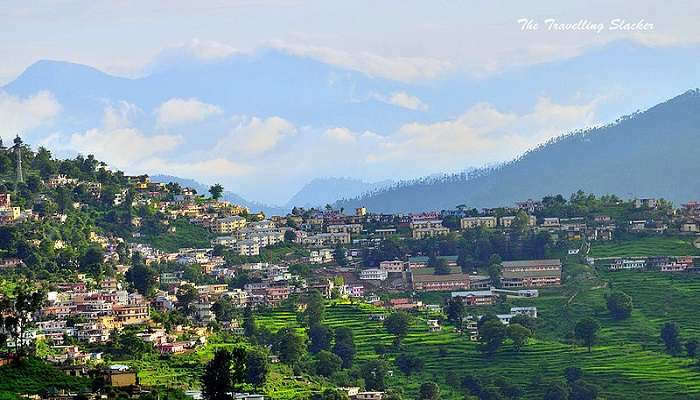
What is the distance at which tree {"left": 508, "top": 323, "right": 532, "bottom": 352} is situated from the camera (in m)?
55.8

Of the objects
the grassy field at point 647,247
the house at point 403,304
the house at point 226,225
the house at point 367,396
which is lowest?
the house at point 367,396

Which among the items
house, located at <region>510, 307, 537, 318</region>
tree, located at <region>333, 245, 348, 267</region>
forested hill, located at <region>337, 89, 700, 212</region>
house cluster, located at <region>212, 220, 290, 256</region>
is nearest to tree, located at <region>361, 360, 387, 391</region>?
house, located at <region>510, 307, 537, 318</region>

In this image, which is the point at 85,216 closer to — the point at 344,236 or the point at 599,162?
the point at 344,236

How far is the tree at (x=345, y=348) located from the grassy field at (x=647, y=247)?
17978 millimetres

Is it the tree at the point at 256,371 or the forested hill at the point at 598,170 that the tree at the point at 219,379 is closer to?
the tree at the point at 256,371

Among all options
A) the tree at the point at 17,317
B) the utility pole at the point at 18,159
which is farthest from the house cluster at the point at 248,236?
the tree at the point at 17,317

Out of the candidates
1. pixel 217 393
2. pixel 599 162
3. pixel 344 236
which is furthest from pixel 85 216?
pixel 599 162

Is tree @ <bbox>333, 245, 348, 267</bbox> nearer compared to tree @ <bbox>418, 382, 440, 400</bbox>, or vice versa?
tree @ <bbox>418, 382, 440, 400</bbox>

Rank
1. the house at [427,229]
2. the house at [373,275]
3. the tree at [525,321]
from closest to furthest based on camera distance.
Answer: the tree at [525,321] → the house at [373,275] → the house at [427,229]

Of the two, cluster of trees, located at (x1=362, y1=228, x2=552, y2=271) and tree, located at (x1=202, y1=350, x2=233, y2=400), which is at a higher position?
cluster of trees, located at (x1=362, y1=228, x2=552, y2=271)

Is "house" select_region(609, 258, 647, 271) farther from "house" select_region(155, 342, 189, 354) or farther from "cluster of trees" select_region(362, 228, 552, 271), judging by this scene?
"house" select_region(155, 342, 189, 354)

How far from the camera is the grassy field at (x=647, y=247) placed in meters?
68.6

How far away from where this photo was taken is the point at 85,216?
70.1m

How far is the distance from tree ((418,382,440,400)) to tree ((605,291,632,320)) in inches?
492
